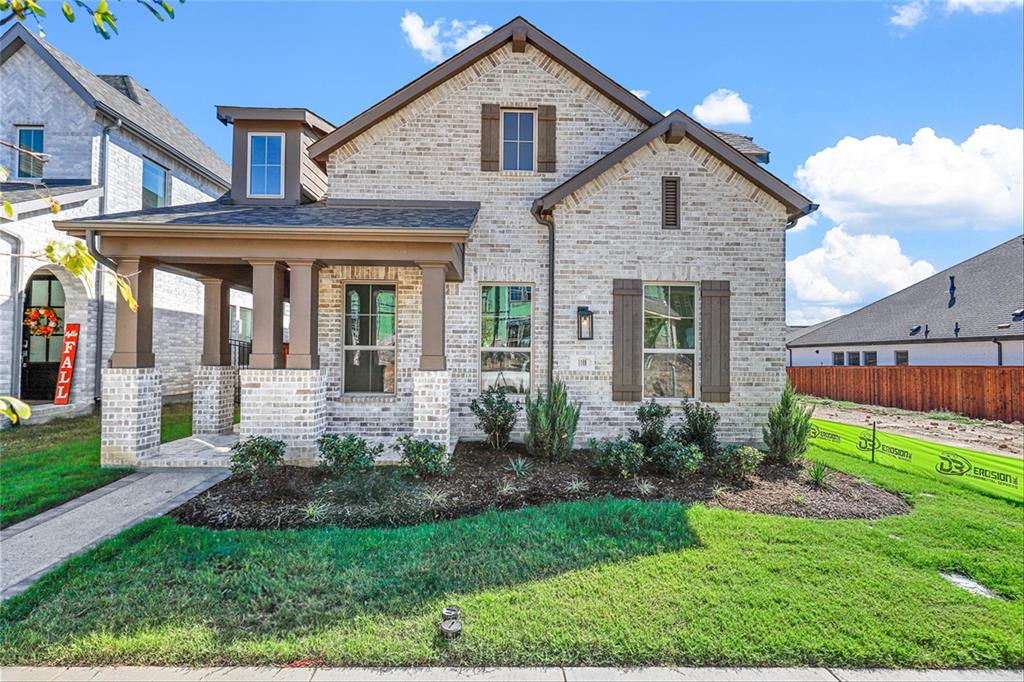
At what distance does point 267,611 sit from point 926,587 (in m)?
5.09

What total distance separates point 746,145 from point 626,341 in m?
5.71

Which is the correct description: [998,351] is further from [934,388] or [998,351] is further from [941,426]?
[941,426]

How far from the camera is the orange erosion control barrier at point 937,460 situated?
20.8ft

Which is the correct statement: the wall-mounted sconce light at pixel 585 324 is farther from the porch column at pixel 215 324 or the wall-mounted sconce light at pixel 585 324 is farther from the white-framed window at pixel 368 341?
the porch column at pixel 215 324

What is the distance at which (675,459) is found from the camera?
6359 millimetres

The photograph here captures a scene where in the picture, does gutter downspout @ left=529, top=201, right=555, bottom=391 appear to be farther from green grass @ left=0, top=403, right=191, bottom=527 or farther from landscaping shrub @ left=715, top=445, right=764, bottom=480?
green grass @ left=0, top=403, right=191, bottom=527

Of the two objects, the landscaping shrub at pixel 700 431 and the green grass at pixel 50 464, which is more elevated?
the landscaping shrub at pixel 700 431

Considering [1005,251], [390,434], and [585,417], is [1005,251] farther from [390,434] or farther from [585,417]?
[390,434]

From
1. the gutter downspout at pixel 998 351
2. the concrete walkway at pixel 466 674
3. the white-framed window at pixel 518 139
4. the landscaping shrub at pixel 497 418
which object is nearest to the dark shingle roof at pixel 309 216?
the white-framed window at pixel 518 139

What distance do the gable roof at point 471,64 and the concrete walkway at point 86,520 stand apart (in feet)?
18.6

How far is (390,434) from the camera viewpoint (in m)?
8.34

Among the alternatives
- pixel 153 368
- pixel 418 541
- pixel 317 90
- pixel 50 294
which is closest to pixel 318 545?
pixel 418 541

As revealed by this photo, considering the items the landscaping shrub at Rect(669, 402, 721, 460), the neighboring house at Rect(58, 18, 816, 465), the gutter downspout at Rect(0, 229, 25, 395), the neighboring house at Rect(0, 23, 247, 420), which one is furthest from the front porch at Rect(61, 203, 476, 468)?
the neighboring house at Rect(0, 23, 247, 420)

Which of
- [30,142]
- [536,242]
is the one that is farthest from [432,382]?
[30,142]
